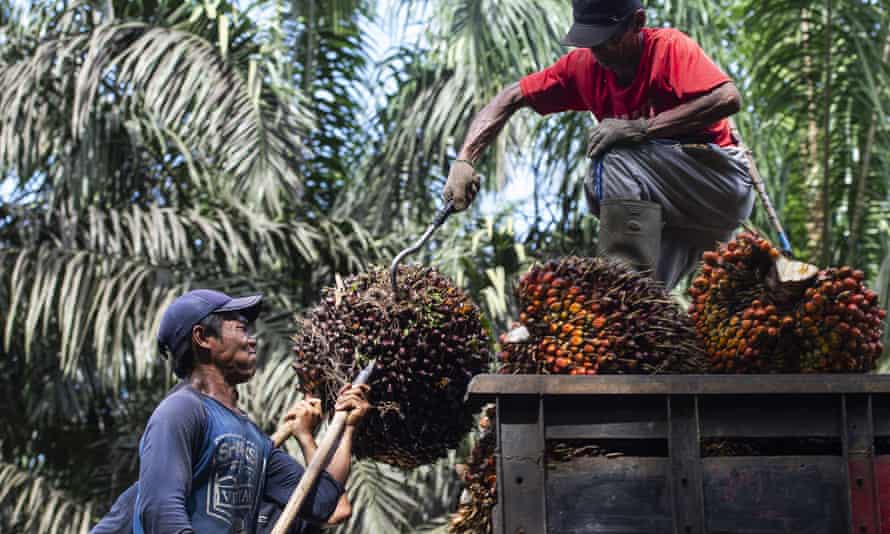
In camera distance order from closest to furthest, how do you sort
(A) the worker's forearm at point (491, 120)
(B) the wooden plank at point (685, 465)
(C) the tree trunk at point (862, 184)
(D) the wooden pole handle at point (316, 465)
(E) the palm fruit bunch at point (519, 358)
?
1. (B) the wooden plank at point (685, 465)
2. (D) the wooden pole handle at point (316, 465)
3. (E) the palm fruit bunch at point (519, 358)
4. (A) the worker's forearm at point (491, 120)
5. (C) the tree trunk at point (862, 184)

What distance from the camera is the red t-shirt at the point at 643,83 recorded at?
3.68 m

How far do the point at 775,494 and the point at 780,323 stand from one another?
0.51 m

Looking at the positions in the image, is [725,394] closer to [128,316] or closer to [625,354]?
[625,354]

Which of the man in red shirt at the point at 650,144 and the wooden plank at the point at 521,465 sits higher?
the man in red shirt at the point at 650,144

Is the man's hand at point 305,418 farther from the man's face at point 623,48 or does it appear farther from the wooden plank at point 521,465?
the man's face at point 623,48

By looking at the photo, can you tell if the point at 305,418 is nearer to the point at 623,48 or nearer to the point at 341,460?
the point at 341,460

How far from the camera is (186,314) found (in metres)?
3.23

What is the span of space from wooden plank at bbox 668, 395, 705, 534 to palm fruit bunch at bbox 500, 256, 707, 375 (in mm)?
288

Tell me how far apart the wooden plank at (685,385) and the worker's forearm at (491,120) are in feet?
4.19

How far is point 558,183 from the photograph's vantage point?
Answer: 9.12 meters

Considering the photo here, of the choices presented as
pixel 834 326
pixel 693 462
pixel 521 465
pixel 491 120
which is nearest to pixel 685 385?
pixel 693 462

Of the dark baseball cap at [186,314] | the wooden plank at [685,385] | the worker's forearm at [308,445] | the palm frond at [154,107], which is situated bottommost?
the worker's forearm at [308,445]

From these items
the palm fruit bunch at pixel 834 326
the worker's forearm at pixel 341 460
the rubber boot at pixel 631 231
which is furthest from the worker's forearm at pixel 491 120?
the palm fruit bunch at pixel 834 326

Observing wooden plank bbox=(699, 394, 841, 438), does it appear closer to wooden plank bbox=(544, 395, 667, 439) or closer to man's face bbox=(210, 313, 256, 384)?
wooden plank bbox=(544, 395, 667, 439)
